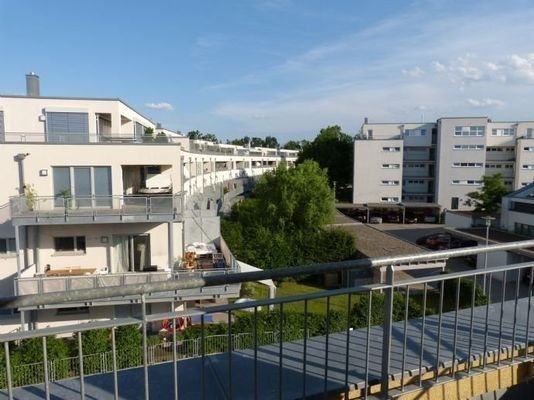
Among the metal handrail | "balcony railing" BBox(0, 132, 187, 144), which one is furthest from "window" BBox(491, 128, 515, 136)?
the metal handrail

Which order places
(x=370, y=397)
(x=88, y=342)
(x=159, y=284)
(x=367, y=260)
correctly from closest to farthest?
(x=159, y=284)
(x=367, y=260)
(x=370, y=397)
(x=88, y=342)

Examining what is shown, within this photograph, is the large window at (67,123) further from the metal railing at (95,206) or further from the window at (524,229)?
the window at (524,229)

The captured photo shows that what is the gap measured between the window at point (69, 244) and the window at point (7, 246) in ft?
5.63

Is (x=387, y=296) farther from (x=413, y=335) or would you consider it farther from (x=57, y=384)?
(x=57, y=384)

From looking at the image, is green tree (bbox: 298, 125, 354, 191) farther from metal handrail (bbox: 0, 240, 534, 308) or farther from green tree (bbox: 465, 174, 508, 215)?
metal handrail (bbox: 0, 240, 534, 308)

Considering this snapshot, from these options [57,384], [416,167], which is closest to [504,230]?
[416,167]

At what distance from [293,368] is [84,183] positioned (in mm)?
15742

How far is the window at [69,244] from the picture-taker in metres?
16.6

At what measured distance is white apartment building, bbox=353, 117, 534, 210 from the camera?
49.0 meters

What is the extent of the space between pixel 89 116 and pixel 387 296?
62.7 feet

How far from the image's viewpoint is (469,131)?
48.7 m

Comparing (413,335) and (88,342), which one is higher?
(413,335)

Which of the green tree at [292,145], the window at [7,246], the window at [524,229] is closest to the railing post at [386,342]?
the window at [7,246]

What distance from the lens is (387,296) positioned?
3.00m
